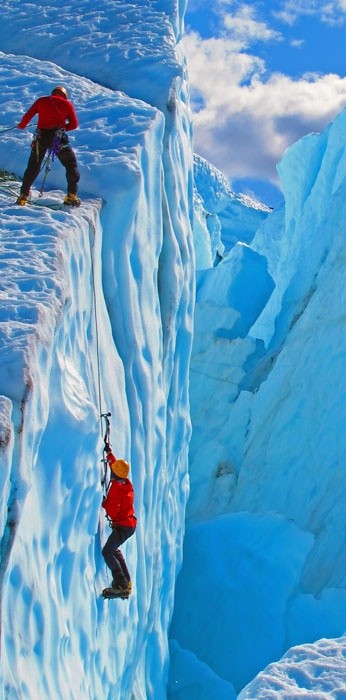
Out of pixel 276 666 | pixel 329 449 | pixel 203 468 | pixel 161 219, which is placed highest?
A: pixel 161 219

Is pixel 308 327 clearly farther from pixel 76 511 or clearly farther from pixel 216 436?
pixel 76 511

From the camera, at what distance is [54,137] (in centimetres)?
521

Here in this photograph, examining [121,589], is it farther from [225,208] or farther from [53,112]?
[225,208]

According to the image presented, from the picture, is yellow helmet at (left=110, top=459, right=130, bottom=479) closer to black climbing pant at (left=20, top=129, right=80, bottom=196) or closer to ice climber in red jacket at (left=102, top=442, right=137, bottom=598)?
ice climber in red jacket at (left=102, top=442, right=137, bottom=598)

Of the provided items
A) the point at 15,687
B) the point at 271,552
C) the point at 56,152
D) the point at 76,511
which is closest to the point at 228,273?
the point at 271,552

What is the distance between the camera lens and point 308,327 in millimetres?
10398

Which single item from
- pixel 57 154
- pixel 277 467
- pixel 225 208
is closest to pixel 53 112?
pixel 57 154

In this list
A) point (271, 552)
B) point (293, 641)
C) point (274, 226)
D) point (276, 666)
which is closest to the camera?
point (276, 666)

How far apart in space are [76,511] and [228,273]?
11.9 meters

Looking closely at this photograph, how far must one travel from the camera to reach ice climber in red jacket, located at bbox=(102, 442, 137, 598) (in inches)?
184

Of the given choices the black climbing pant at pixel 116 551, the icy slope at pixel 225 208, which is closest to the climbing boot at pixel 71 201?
the black climbing pant at pixel 116 551

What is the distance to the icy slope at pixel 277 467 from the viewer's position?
764cm

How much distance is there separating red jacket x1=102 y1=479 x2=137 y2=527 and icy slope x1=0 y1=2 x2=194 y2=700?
13cm

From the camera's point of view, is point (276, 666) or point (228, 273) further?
point (228, 273)
